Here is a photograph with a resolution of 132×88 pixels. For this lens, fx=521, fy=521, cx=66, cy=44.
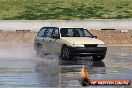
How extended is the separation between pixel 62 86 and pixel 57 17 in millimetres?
35167

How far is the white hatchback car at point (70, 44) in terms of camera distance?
24656 mm

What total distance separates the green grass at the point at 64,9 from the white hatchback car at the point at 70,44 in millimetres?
21755

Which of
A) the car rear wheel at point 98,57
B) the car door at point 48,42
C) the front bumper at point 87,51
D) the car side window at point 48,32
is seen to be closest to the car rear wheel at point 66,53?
the front bumper at point 87,51

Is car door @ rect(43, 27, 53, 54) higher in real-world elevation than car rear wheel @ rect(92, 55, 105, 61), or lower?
higher

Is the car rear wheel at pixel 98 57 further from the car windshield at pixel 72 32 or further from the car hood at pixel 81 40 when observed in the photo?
the car windshield at pixel 72 32

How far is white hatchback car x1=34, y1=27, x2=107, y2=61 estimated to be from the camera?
80.9ft

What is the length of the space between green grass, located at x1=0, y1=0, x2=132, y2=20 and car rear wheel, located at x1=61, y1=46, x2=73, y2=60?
2378cm

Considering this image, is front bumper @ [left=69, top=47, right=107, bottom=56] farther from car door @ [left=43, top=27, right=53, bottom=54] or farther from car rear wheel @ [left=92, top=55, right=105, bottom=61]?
car door @ [left=43, top=27, right=53, bottom=54]

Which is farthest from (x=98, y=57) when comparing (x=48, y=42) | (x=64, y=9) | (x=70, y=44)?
(x=64, y=9)

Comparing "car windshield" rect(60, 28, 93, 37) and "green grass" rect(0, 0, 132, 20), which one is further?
"green grass" rect(0, 0, 132, 20)

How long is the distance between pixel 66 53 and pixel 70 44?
736 millimetres

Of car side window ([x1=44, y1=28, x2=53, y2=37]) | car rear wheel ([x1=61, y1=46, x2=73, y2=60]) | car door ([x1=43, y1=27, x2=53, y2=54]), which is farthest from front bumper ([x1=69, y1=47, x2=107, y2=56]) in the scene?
car side window ([x1=44, y1=28, x2=53, y2=37])

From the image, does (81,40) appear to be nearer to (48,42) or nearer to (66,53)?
(66,53)

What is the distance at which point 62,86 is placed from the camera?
1476cm
